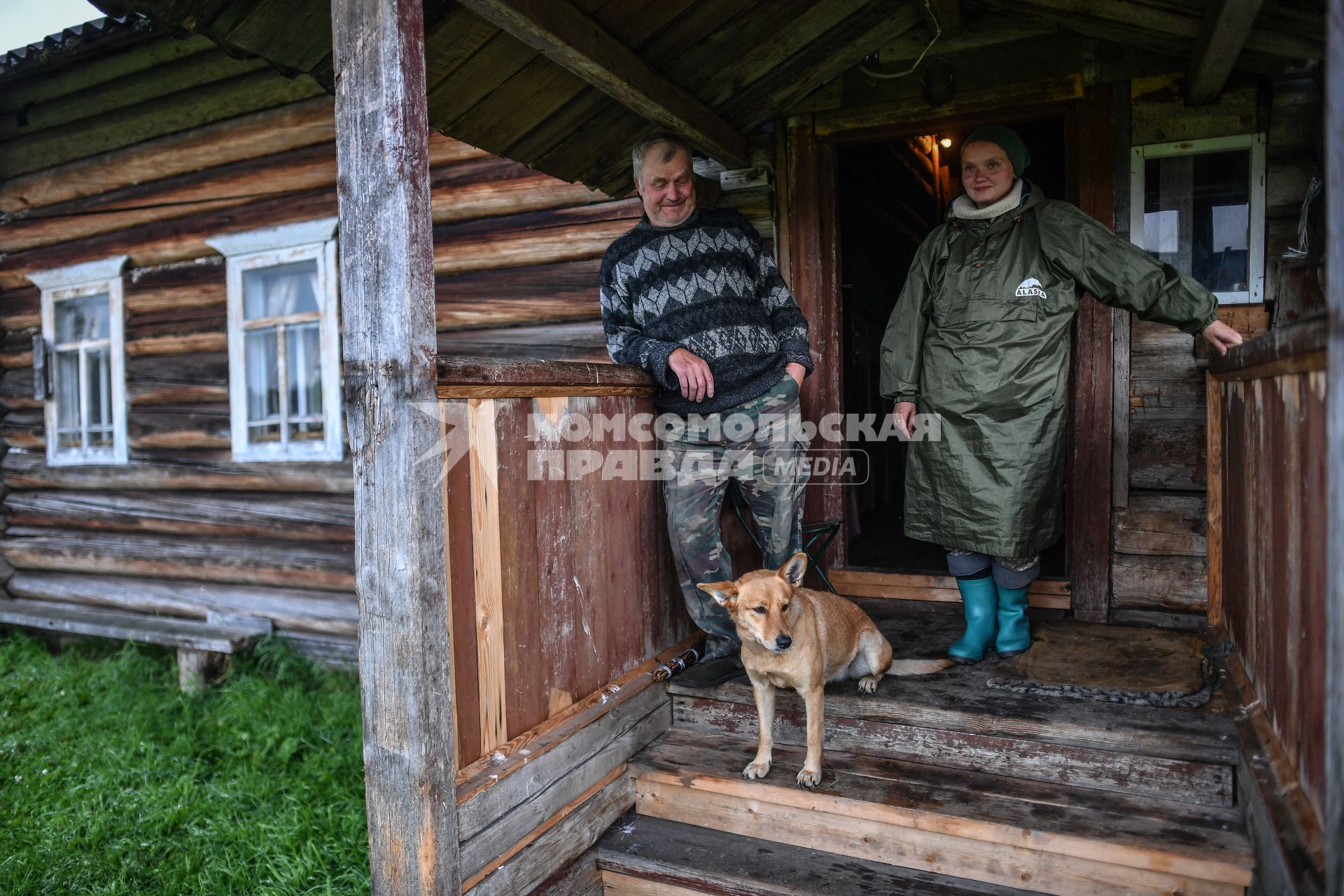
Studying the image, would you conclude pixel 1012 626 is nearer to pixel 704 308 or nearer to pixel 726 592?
pixel 726 592

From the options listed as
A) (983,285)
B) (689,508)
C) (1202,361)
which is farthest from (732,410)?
(1202,361)

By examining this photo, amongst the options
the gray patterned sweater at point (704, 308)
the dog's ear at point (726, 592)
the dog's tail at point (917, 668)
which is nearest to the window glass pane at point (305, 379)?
the gray patterned sweater at point (704, 308)

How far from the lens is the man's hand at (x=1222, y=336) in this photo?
289cm

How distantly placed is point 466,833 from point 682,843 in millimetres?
927

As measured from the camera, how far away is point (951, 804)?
2.78 meters

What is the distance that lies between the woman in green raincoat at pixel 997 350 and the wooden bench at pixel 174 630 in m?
4.89

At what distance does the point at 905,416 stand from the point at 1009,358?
463 millimetres

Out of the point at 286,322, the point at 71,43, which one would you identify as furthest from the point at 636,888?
the point at 71,43

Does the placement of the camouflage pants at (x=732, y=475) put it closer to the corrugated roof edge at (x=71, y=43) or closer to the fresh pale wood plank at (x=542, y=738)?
the fresh pale wood plank at (x=542, y=738)

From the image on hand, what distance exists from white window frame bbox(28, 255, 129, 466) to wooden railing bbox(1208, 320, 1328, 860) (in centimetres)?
753

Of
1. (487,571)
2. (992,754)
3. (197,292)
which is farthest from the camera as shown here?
(197,292)

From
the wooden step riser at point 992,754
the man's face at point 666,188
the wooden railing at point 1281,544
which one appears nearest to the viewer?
the wooden railing at point 1281,544

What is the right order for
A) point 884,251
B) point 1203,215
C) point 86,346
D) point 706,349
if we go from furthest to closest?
1. point 884,251
2. point 86,346
3. point 1203,215
4. point 706,349

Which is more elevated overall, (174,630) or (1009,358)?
(1009,358)
